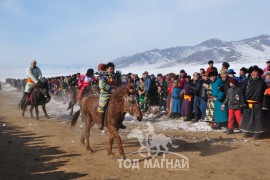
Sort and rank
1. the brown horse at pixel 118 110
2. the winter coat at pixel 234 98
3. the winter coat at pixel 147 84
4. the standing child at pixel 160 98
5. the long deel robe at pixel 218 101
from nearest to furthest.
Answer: the brown horse at pixel 118 110 → the winter coat at pixel 234 98 → the long deel robe at pixel 218 101 → the winter coat at pixel 147 84 → the standing child at pixel 160 98

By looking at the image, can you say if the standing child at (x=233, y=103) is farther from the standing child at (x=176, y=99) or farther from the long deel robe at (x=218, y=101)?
the standing child at (x=176, y=99)

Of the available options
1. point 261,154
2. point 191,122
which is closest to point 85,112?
point 261,154

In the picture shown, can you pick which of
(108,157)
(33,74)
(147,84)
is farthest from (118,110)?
(147,84)

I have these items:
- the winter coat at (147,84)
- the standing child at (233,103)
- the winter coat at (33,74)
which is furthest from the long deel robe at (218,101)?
the winter coat at (33,74)

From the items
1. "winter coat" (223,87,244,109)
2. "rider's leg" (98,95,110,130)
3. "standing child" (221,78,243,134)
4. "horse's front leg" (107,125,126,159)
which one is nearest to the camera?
"horse's front leg" (107,125,126,159)

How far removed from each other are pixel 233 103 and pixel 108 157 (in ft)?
17.7

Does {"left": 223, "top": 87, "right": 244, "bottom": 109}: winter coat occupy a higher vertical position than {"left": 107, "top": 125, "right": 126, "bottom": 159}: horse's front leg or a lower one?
higher

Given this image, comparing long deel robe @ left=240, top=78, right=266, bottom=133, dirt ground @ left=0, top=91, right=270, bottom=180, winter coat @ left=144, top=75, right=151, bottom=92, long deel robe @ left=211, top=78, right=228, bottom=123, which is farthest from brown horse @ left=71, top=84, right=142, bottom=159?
winter coat @ left=144, top=75, right=151, bottom=92

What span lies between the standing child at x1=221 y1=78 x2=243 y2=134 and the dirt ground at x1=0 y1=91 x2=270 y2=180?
58cm

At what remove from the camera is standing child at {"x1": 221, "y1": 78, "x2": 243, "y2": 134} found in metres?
11.3

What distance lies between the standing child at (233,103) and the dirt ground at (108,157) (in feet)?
1.91

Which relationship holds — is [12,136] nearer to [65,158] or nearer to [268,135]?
[65,158]

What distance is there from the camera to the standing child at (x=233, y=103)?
1127 cm

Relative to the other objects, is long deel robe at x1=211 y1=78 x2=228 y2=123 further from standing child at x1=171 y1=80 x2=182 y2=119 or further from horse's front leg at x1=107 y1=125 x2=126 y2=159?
horse's front leg at x1=107 y1=125 x2=126 y2=159
